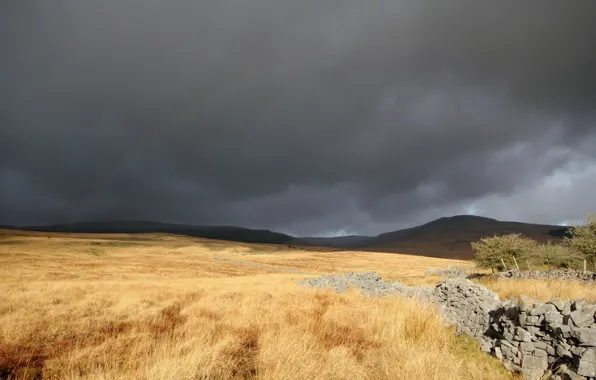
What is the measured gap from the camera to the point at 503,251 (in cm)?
4231

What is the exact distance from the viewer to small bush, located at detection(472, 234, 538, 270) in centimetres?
4178

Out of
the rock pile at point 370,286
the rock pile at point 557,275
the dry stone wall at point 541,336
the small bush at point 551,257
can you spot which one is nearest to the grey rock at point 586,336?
the dry stone wall at point 541,336

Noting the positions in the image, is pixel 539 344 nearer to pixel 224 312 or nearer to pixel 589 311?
pixel 589 311

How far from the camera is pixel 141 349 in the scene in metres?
7.98

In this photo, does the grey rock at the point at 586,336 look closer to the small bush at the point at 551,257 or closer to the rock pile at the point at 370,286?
the rock pile at the point at 370,286

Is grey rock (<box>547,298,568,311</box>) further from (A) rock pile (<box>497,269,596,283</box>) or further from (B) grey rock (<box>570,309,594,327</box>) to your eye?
(A) rock pile (<box>497,269,596,283</box>)

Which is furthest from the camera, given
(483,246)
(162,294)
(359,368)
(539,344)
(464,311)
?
(483,246)

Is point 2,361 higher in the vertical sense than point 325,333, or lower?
lower

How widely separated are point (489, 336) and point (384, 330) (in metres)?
3.31

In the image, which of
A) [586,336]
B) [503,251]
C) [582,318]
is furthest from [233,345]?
[503,251]

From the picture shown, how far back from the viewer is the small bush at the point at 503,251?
41781 mm

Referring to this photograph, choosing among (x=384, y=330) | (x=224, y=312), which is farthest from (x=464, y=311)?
(x=224, y=312)

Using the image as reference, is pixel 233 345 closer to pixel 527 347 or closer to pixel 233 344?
pixel 233 344

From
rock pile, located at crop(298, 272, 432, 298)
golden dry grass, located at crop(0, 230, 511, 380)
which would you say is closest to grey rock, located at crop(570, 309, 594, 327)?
golden dry grass, located at crop(0, 230, 511, 380)
